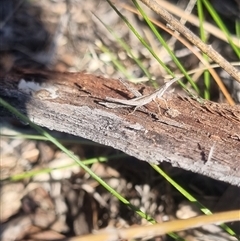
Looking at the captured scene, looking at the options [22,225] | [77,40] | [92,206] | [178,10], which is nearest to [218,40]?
[178,10]

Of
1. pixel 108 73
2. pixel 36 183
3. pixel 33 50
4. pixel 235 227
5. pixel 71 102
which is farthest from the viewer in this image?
pixel 33 50

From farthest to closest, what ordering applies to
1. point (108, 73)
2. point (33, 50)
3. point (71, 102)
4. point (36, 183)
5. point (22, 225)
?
1. point (33, 50)
2. point (108, 73)
3. point (36, 183)
4. point (22, 225)
5. point (71, 102)

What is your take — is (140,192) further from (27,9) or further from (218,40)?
(27,9)

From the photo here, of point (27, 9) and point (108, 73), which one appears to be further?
point (27, 9)

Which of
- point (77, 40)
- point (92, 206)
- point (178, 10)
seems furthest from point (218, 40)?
point (92, 206)

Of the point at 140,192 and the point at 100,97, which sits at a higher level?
the point at 100,97

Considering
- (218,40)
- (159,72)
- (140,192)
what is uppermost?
(218,40)
